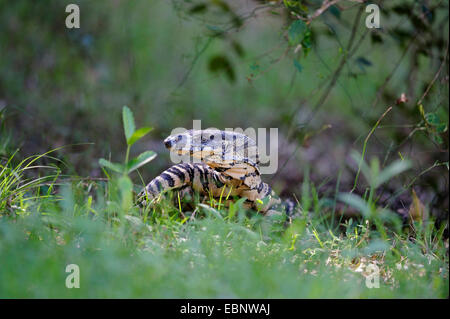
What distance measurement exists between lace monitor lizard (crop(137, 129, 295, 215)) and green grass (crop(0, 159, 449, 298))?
30cm

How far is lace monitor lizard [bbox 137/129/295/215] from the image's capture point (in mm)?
3727

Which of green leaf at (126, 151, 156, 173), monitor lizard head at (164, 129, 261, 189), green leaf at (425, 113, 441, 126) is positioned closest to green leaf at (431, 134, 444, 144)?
green leaf at (425, 113, 441, 126)

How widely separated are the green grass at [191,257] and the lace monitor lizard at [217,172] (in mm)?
303

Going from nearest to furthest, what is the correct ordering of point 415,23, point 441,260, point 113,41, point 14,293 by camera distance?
point 14,293
point 441,260
point 415,23
point 113,41

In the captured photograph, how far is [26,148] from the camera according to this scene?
5273 millimetres

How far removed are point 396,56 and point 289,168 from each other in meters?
3.03

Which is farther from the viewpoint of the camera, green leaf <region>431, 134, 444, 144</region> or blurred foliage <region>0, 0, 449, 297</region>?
green leaf <region>431, 134, 444, 144</region>

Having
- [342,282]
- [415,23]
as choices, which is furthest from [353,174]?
[342,282]

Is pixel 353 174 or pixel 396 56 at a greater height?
pixel 396 56

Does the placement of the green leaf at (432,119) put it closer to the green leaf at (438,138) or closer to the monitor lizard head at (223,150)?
the green leaf at (438,138)

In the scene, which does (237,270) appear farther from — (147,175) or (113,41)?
(113,41)

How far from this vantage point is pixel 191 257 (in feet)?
9.85

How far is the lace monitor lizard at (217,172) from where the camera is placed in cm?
373

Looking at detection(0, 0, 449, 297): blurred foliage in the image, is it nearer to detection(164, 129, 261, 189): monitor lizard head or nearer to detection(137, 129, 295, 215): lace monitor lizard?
detection(137, 129, 295, 215): lace monitor lizard
